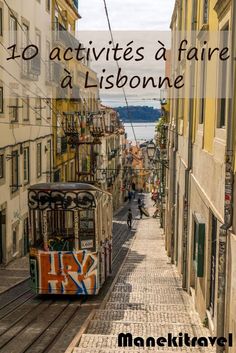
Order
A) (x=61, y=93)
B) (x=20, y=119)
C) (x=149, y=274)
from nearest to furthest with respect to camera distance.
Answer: (x=149, y=274)
(x=20, y=119)
(x=61, y=93)

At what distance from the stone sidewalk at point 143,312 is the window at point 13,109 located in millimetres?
7956

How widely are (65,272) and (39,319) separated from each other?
63.5 inches

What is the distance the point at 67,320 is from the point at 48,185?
3.39m

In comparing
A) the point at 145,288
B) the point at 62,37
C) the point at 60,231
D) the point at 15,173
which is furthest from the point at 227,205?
the point at 62,37

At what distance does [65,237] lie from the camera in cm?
1362

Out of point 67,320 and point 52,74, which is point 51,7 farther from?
point 67,320

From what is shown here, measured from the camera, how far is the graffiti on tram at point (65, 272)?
44.2ft

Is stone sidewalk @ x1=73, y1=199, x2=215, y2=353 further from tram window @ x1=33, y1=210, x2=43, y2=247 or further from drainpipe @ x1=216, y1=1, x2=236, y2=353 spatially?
tram window @ x1=33, y1=210, x2=43, y2=247

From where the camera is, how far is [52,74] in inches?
1167

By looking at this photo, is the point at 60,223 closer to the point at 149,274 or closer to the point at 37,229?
the point at 37,229

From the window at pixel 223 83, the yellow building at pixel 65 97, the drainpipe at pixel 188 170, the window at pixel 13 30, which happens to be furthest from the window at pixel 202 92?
the yellow building at pixel 65 97

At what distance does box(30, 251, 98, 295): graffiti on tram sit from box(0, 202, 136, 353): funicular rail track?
446mm

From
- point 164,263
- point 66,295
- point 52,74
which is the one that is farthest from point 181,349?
point 52,74

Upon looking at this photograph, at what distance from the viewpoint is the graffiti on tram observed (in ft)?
44.2
